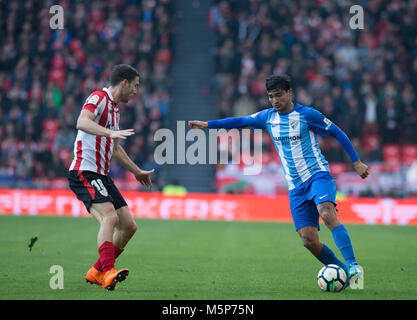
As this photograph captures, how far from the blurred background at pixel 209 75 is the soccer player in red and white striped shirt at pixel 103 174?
11.9 m

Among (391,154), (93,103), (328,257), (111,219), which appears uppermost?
(391,154)

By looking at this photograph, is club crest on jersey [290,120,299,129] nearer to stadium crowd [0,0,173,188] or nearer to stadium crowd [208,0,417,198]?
stadium crowd [208,0,417,198]

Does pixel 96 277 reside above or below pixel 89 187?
below

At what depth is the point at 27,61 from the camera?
23.8 meters

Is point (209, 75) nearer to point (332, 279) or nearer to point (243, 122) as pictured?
point (243, 122)

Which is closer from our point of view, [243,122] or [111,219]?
[111,219]

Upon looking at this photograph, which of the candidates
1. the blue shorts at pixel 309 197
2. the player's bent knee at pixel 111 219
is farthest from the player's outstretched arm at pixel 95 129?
the blue shorts at pixel 309 197

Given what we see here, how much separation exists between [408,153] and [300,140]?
45.2ft

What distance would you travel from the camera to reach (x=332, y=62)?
23.0 meters

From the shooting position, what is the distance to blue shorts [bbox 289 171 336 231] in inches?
290

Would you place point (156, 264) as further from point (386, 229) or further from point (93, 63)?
point (93, 63)

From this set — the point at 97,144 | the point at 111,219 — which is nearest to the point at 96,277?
the point at 111,219

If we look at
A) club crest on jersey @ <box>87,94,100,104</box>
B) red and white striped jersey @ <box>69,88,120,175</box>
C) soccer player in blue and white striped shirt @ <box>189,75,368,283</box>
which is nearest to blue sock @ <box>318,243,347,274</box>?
soccer player in blue and white striped shirt @ <box>189,75,368,283</box>

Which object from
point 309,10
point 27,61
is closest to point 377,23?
point 309,10
